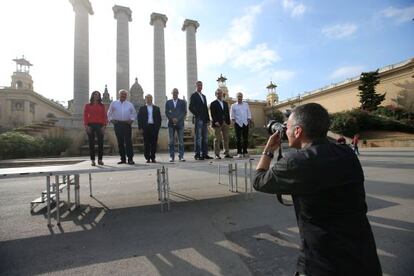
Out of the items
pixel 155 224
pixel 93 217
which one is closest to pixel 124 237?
pixel 155 224

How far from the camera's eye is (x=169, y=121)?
8.18 m

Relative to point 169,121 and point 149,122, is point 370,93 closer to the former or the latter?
point 169,121

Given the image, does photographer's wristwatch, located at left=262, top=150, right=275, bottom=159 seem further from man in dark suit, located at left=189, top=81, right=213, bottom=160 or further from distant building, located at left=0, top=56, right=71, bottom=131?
A: distant building, located at left=0, top=56, right=71, bottom=131

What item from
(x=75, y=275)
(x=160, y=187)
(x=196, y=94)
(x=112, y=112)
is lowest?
(x=75, y=275)

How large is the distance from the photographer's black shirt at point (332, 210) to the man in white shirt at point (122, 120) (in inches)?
252

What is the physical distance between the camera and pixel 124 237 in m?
4.83

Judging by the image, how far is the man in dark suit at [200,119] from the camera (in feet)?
27.3

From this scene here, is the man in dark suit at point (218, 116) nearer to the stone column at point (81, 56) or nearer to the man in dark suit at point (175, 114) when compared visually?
the man in dark suit at point (175, 114)

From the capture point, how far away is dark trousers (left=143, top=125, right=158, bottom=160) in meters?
7.84

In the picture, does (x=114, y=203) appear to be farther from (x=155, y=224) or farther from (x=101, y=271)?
(x=101, y=271)

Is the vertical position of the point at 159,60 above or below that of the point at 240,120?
above

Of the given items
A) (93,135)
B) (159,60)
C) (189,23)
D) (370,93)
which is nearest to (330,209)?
(93,135)

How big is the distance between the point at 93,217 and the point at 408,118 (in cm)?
4592

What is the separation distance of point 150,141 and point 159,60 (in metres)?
28.9
